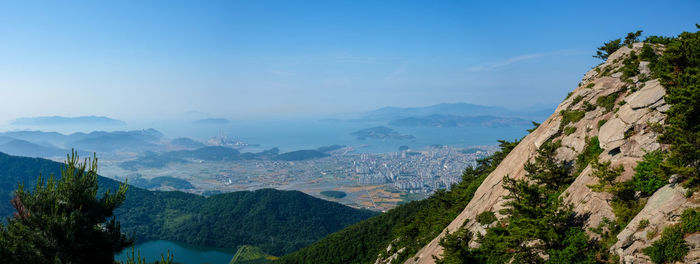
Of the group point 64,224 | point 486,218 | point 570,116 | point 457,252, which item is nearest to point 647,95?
point 570,116

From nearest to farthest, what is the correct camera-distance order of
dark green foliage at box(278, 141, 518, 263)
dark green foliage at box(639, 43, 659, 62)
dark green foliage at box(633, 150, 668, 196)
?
dark green foliage at box(633, 150, 668, 196)
dark green foliage at box(639, 43, 659, 62)
dark green foliage at box(278, 141, 518, 263)

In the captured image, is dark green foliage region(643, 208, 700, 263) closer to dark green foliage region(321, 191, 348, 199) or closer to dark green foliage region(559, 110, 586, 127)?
dark green foliage region(559, 110, 586, 127)

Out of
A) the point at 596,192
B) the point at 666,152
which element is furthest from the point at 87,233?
the point at 666,152

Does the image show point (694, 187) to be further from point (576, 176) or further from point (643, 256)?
point (576, 176)

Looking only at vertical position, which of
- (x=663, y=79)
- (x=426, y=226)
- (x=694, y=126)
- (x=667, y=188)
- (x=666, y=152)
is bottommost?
(x=426, y=226)

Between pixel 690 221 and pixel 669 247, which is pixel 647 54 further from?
pixel 669 247

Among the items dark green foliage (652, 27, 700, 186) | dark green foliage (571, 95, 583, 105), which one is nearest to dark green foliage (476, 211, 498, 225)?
dark green foliage (652, 27, 700, 186)

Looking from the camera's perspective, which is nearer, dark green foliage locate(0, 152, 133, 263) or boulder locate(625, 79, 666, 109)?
dark green foliage locate(0, 152, 133, 263)
